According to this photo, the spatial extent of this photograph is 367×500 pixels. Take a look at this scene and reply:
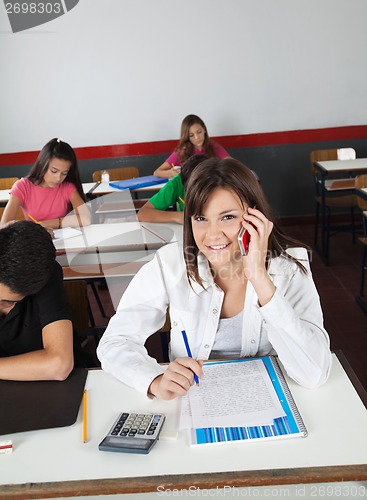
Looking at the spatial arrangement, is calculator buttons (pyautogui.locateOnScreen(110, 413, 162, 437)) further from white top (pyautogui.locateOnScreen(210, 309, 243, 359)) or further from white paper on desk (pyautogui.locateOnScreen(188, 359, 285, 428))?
white top (pyautogui.locateOnScreen(210, 309, 243, 359))

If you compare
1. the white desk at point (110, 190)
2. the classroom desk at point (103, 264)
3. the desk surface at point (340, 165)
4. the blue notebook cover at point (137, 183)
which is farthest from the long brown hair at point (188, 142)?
the classroom desk at point (103, 264)

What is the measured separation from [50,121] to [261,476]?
4.88m

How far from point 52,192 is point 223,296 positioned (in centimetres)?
218

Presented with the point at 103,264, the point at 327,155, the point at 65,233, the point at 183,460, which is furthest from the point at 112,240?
the point at 327,155

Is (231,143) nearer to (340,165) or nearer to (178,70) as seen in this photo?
(178,70)

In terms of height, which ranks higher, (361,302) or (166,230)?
(166,230)

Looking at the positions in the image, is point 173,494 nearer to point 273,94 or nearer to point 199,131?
point 199,131

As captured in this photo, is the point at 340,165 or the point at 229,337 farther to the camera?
the point at 340,165

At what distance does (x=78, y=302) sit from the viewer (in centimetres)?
208

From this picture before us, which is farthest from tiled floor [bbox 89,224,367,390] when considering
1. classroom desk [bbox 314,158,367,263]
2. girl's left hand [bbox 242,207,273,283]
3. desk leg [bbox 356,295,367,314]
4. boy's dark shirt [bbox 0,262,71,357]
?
boy's dark shirt [bbox 0,262,71,357]

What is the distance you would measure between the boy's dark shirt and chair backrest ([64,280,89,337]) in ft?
1.21

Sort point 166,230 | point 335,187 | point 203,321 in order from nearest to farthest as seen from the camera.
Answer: point 203,321 < point 166,230 < point 335,187

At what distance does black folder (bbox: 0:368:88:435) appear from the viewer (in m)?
1.28

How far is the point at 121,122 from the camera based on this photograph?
17.6 ft
